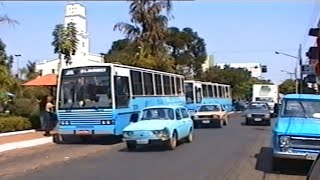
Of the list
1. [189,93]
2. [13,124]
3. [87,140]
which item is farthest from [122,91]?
[189,93]

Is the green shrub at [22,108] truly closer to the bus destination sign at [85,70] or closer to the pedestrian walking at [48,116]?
the pedestrian walking at [48,116]

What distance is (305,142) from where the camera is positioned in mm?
13352

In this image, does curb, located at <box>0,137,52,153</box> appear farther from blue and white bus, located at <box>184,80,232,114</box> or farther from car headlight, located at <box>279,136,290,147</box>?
blue and white bus, located at <box>184,80,232,114</box>

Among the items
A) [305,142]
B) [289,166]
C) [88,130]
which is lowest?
[289,166]

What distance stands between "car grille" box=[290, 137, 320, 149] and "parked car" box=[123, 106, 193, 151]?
5980mm

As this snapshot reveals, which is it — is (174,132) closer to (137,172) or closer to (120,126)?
(120,126)

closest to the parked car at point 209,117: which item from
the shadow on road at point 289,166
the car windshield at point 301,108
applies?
the shadow on road at point 289,166

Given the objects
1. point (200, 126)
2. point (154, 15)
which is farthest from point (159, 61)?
point (200, 126)

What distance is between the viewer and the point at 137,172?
13508 mm

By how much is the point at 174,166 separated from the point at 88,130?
27.1 ft

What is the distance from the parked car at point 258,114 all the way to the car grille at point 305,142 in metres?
23.5

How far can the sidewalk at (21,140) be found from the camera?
20.0 meters

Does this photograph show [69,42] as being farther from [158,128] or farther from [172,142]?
[158,128]

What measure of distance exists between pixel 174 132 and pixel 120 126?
3.72 m
